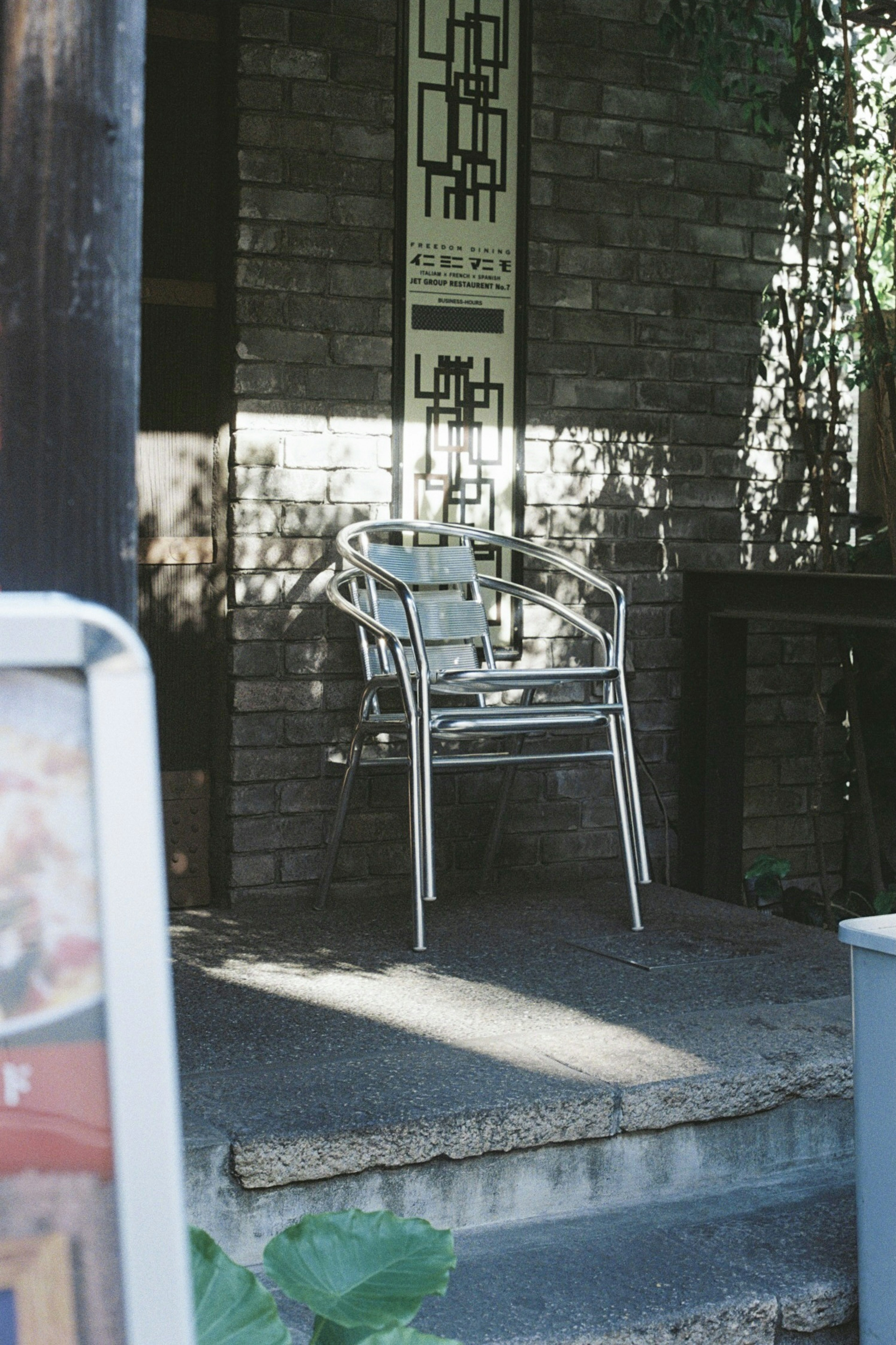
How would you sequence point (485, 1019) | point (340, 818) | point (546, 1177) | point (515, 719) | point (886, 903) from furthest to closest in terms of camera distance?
point (886, 903) → point (340, 818) → point (515, 719) → point (485, 1019) → point (546, 1177)

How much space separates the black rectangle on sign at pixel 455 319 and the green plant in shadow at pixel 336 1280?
2.55 metres

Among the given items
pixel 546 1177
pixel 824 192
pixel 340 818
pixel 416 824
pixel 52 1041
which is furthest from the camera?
pixel 824 192

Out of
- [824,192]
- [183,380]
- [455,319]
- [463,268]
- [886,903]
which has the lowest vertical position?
[886,903]

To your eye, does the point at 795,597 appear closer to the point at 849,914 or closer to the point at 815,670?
the point at 815,670

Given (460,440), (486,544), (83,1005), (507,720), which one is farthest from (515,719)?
(83,1005)

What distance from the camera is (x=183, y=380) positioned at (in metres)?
3.31

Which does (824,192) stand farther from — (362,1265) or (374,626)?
(362,1265)

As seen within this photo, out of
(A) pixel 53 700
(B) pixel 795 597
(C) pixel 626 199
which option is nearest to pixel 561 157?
(C) pixel 626 199

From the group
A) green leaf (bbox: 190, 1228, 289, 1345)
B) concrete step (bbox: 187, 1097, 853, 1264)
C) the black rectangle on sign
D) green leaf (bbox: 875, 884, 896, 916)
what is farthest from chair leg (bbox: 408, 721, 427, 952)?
green leaf (bbox: 190, 1228, 289, 1345)

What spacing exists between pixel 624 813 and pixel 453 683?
1.49ft

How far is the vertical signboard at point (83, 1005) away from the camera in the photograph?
0.67m

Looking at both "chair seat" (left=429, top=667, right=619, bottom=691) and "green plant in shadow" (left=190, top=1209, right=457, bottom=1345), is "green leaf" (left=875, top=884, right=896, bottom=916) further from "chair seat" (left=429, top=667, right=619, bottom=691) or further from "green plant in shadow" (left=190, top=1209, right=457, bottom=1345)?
"green plant in shadow" (left=190, top=1209, right=457, bottom=1345)

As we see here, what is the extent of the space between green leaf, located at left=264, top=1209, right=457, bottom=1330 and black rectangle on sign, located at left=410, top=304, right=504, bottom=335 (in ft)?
8.41

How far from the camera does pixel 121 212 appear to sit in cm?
105
